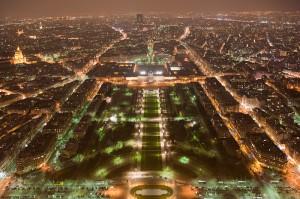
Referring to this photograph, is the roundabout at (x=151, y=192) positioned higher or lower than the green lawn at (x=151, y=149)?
lower

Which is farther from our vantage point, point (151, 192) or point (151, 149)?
point (151, 149)

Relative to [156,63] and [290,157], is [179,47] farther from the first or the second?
[290,157]

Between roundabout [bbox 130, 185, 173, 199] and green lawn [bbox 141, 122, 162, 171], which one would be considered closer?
roundabout [bbox 130, 185, 173, 199]

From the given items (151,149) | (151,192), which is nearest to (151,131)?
(151,149)

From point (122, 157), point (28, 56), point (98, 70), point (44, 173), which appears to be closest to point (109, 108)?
point (122, 157)

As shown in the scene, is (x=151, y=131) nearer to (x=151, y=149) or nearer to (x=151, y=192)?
(x=151, y=149)

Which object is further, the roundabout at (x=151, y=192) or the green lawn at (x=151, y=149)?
the green lawn at (x=151, y=149)

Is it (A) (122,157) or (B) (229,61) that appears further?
(B) (229,61)

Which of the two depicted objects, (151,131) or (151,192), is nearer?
(151,192)

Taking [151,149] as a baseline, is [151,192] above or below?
below

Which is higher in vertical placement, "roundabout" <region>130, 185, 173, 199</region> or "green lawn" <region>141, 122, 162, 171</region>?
"green lawn" <region>141, 122, 162, 171</region>

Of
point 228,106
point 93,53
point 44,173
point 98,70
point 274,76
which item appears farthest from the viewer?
point 93,53
